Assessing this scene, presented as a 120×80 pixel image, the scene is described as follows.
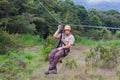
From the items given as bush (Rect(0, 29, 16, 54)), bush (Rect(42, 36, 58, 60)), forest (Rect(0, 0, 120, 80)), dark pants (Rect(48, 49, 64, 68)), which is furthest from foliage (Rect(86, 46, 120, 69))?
bush (Rect(0, 29, 16, 54))

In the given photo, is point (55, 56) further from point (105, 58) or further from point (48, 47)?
point (48, 47)

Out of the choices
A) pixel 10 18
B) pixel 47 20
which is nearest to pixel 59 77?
pixel 10 18

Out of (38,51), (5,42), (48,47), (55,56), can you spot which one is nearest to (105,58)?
(55,56)

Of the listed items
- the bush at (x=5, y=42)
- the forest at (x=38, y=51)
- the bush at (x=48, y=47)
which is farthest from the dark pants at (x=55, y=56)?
the bush at (x=5, y=42)

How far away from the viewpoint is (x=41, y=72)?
10273mm

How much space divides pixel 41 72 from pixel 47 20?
11645 millimetres

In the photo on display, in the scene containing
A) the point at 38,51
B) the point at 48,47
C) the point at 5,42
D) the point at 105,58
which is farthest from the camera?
the point at 38,51

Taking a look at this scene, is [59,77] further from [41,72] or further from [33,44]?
[33,44]

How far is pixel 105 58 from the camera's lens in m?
11.0

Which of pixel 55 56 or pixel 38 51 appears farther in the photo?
pixel 38 51

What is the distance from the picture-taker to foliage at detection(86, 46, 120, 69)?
11.0 metres

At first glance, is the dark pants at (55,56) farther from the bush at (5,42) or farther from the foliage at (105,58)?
the bush at (5,42)

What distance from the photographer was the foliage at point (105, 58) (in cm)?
1097

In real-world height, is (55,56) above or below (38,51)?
above
